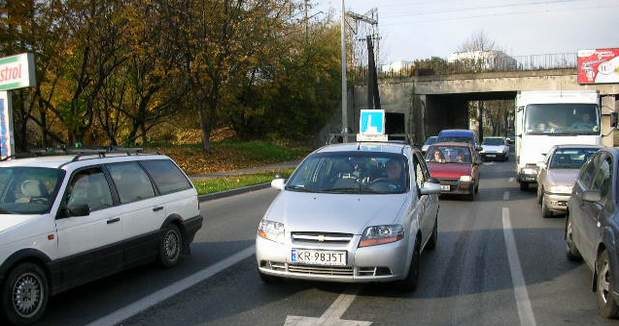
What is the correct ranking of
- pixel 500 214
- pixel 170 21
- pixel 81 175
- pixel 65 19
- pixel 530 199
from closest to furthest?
pixel 81 175, pixel 500 214, pixel 530 199, pixel 65 19, pixel 170 21

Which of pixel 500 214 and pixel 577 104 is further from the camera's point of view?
pixel 577 104

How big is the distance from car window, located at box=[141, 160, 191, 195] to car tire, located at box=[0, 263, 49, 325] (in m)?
2.34

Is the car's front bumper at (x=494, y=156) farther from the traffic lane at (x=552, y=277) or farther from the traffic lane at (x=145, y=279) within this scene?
the traffic lane at (x=145, y=279)

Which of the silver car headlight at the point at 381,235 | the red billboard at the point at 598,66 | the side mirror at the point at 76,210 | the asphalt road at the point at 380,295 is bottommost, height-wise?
the asphalt road at the point at 380,295

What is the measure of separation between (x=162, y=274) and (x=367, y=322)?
9.97 feet

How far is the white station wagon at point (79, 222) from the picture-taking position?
A: 211 inches

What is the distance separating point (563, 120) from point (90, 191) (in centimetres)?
1460

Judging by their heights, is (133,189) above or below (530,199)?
above

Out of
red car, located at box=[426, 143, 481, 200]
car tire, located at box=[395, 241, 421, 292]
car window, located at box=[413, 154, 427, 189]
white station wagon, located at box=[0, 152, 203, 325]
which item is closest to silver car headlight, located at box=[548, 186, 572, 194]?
red car, located at box=[426, 143, 481, 200]

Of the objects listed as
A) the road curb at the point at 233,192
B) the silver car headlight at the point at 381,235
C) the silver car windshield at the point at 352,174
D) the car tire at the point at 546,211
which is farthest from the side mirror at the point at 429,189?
the road curb at the point at 233,192

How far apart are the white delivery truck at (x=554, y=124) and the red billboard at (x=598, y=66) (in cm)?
2756

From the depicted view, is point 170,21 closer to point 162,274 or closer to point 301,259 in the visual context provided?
point 162,274

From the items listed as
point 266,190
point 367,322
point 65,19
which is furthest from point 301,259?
point 65,19

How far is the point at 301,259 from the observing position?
594 cm
